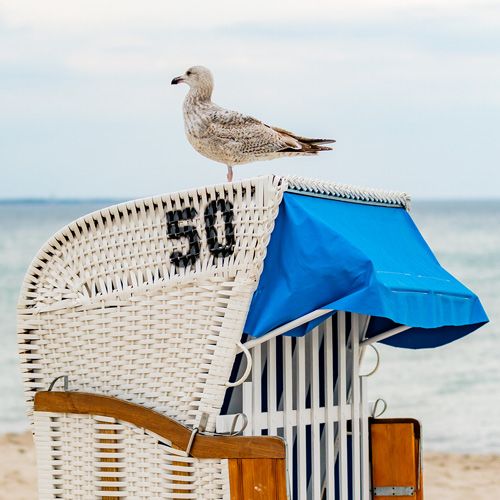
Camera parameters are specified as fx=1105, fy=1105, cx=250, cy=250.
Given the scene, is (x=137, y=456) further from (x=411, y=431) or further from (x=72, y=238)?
(x=411, y=431)

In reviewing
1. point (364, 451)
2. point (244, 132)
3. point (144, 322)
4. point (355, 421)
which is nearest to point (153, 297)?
point (144, 322)

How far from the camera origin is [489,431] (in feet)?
39.2

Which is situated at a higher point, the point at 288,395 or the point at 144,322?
the point at 144,322

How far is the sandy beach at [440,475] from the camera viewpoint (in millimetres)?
8258

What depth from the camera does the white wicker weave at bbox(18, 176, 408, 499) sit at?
11.2 ft

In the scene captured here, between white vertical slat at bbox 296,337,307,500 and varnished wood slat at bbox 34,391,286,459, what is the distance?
49 cm

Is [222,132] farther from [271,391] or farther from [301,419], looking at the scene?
[301,419]

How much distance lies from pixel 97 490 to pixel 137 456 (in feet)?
0.69

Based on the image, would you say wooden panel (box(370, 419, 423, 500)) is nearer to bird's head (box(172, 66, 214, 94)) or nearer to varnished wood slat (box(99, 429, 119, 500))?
varnished wood slat (box(99, 429, 119, 500))

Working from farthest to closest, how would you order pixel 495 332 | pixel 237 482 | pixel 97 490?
1. pixel 495 332
2. pixel 97 490
3. pixel 237 482

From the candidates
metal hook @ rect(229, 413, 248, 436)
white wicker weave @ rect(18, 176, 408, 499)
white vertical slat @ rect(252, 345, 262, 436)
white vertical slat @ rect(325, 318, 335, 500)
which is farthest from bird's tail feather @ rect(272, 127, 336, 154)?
metal hook @ rect(229, 413, 248, 436)

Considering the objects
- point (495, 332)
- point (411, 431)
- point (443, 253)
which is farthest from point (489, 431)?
point (443, 253)

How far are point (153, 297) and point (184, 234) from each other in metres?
0.23

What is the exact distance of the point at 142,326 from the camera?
11.7 feet
